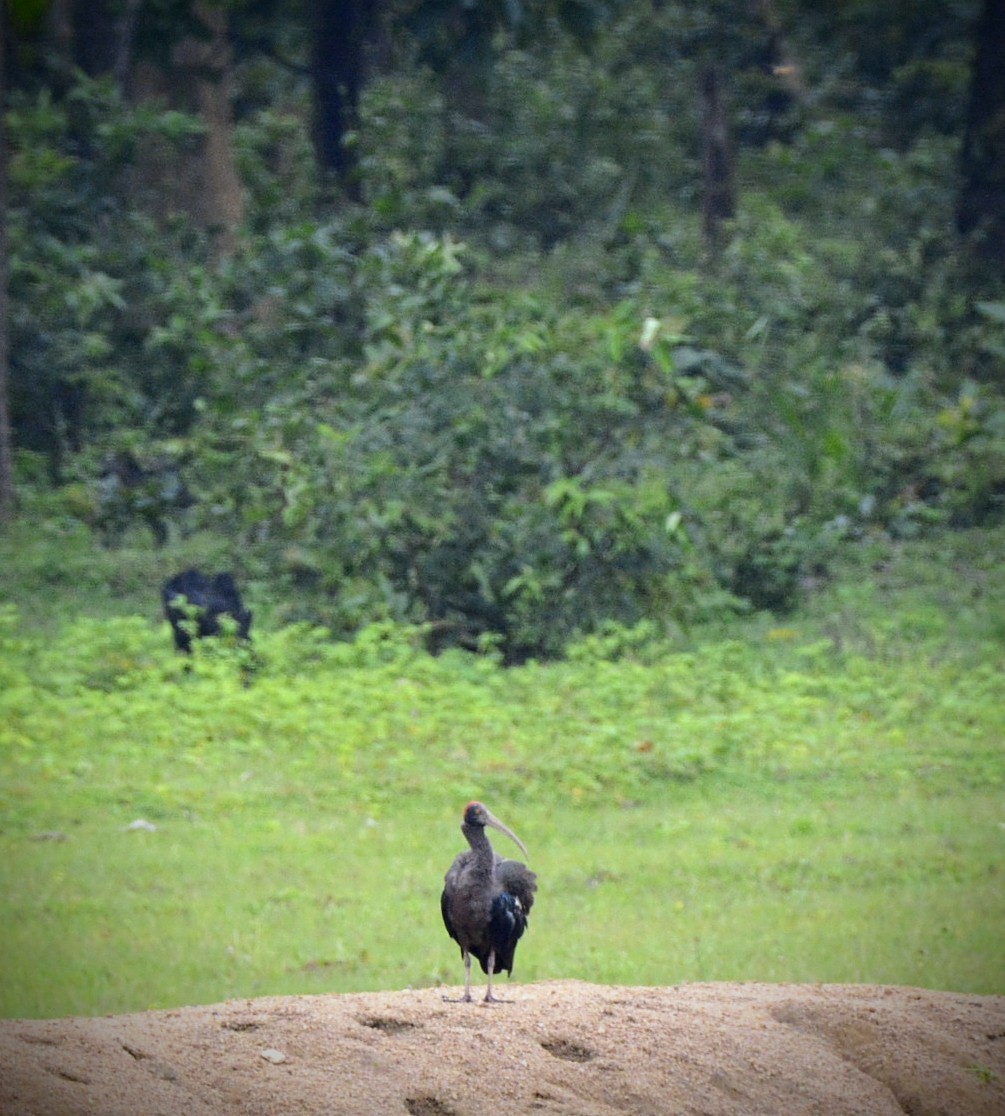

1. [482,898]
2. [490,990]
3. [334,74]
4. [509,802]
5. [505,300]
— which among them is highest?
[334,74]

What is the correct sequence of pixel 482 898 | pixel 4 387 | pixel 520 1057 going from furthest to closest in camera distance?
pixel 4 387 → pixel 482 898 → pixel 520 1057

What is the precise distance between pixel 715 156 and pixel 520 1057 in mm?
17151

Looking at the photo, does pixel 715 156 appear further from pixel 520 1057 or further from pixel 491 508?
pixel 520 1057

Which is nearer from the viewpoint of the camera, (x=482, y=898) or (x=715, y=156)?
(x=482, y=898)

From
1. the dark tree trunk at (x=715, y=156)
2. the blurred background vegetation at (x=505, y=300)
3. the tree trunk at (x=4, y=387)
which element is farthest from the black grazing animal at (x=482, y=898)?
the dark tree trunk at (x=715, y=156)

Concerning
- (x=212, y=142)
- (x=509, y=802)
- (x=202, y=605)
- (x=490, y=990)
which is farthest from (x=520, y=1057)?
(x=212, y=142)

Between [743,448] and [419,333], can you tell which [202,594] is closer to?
[419,333]

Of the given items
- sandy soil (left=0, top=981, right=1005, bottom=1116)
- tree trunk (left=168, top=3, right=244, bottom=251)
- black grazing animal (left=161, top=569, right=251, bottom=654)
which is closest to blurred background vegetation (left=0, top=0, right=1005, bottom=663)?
tree trunk (left=168, top=3, right=244, bottom=251)

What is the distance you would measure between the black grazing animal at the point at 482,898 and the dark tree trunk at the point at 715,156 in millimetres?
15948

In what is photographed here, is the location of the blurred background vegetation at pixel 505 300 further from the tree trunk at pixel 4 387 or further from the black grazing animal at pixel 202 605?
the black grazing animal at pixel 202 605

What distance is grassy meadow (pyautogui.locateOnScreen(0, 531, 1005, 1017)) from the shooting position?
635cm

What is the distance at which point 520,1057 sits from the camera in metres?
4.02

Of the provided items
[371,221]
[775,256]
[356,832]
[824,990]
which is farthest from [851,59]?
[824,990]

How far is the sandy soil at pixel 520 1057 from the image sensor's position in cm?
372
